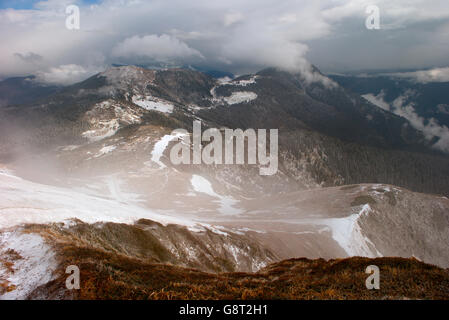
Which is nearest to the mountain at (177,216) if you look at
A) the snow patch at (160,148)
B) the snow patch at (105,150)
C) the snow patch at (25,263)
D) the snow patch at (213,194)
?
the snow patch at (25,263)

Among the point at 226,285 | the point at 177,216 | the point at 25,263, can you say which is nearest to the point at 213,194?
the point at 177,216

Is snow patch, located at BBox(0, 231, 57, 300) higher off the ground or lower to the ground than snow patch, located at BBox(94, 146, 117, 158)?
lower

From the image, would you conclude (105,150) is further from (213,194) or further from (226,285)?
(226,285)

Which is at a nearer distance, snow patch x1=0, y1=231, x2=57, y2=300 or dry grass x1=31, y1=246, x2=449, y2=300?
dry grass x1=31, y1=246, x2=449, y2=300

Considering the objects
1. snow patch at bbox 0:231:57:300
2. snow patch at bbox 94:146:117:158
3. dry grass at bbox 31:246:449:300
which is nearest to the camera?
dry grass at bbox 31:246:449:300

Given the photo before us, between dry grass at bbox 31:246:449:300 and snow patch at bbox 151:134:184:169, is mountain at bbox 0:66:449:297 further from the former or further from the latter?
snow patch at bbox 151:134:184:169

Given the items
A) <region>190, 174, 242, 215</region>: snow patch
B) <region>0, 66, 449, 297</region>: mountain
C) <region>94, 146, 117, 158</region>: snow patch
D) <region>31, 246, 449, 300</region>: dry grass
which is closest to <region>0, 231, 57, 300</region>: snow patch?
<region>0, 66, 449, 297</region>: mountain

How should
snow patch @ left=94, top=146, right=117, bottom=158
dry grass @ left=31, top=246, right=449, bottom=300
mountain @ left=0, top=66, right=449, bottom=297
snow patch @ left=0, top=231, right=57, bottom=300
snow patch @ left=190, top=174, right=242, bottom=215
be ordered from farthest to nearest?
1. snow patch @ left=94, top=146, right=117, bottom=158
2. snow patch @ left=190, top=174, right=242, bottom=215
3. mountain @ left=0, top=66, right=449, bottom=297
4. snow patch @ left=0, top=231, right=57, bottom=300
5. dry grass @ left=31, top=246, right=449, bottom=300

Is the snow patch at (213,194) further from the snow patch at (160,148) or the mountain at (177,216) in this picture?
the snow patch at (160,148)

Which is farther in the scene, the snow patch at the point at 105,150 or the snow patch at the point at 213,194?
the snow patch at the point at 105,150
